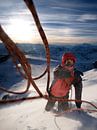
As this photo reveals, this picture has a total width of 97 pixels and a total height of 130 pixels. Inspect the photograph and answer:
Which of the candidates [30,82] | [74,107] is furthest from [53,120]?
[30,82]

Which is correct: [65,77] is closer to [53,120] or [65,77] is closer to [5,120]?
[53,120]

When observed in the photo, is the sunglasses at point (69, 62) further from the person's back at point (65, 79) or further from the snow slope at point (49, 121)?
the snow slope at point (49, 121)

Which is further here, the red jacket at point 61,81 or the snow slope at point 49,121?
the red jacket at point 61,81

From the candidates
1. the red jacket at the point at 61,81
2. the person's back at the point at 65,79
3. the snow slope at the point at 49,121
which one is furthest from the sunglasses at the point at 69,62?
the snow slope at the point at 49,121

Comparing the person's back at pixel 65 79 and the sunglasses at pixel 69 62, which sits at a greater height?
the sunglasses at pixel 69 62

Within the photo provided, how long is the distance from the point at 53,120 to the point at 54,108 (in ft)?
2.92

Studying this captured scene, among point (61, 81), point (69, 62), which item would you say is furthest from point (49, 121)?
point (69, 62)

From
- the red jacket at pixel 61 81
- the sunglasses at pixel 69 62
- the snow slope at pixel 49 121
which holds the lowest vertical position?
the snow slope at pixel 49 121

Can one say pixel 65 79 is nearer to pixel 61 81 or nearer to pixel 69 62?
pixel 61 81

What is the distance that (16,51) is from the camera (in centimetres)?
275

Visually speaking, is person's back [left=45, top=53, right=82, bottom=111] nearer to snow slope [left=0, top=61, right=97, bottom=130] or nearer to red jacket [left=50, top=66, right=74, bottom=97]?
red jacket [left=50, top=66, right=74, bottom=97]

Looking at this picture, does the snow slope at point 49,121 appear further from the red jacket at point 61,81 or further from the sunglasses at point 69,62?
the sunglasses at point 69,62

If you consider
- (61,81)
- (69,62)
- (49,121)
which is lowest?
(49,121)

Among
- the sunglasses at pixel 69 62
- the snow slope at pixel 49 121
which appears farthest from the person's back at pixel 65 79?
the snow slope at pixel 49 121
